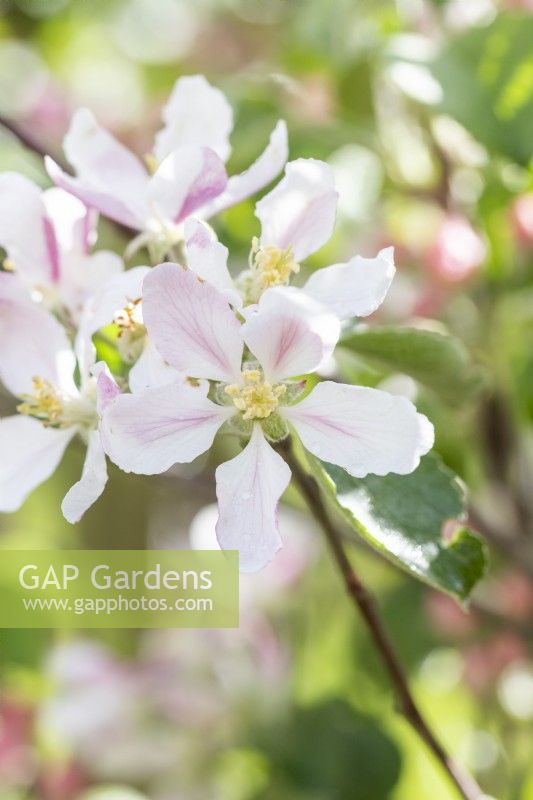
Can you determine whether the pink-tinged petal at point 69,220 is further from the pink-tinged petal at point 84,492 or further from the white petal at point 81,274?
the pink-tinged petal at point 84,492

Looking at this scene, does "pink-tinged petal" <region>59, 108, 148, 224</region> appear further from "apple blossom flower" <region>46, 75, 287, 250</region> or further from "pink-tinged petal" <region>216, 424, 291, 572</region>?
"pink-tinged petal" <region>216, 424, 291, 572</region>

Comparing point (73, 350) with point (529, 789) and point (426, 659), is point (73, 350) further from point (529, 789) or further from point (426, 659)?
point (426, 659)

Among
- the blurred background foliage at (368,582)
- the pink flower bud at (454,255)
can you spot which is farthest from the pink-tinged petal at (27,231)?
the pink flower bud at (454,255)

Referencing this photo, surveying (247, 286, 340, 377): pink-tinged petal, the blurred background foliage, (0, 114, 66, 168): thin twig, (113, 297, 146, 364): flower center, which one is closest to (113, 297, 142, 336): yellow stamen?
(113, 297, 146, 364): flower center

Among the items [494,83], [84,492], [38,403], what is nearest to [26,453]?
[38,403]

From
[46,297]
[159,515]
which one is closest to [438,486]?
[46,297]

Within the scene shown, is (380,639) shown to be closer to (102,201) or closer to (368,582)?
(102,201)
